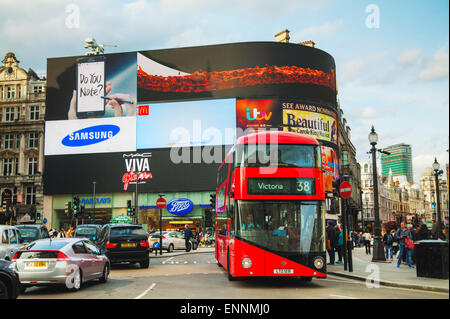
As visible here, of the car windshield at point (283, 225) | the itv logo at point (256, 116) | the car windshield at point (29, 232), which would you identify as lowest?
the car windshield at point (29, 232)

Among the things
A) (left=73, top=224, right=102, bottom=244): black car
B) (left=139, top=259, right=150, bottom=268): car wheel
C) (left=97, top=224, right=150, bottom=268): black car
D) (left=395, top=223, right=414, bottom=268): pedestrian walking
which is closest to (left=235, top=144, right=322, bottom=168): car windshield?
(left=395, top=223, right=414, bottom=268): pedestrian walking

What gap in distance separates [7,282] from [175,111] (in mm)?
44844

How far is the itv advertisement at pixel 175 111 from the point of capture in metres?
53.0

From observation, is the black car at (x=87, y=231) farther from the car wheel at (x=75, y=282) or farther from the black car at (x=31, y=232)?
the car wheel at (x=75, y=282)

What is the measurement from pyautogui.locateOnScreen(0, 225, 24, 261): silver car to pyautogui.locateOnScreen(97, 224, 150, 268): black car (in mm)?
3350

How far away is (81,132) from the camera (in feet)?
184

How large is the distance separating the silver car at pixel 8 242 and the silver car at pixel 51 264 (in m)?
3.78

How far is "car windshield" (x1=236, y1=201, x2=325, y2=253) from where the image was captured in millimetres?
12492

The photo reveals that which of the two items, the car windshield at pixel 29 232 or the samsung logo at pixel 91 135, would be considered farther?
the samsung logo at pixel 91 135

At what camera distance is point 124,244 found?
62.1 ft

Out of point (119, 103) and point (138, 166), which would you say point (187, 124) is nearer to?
point (138, 166)

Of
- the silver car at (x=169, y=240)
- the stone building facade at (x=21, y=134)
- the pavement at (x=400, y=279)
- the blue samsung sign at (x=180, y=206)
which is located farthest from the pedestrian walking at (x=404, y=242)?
the stone building facade at (x=21, y=134)
